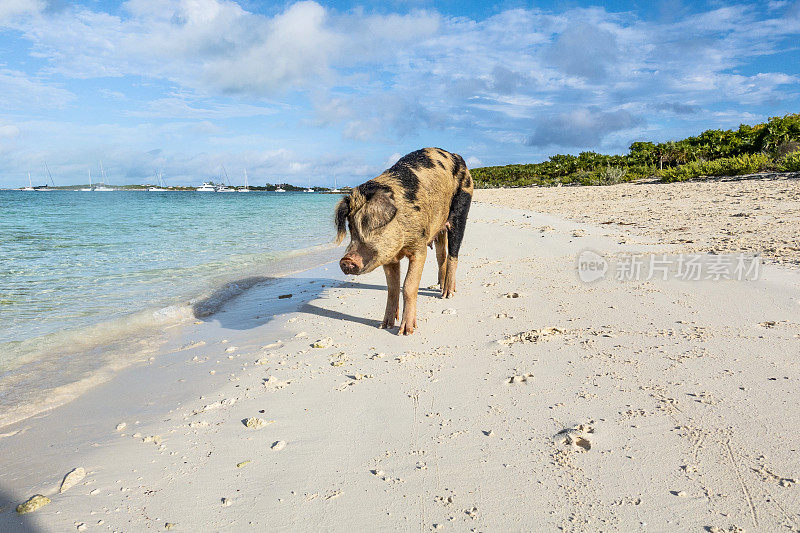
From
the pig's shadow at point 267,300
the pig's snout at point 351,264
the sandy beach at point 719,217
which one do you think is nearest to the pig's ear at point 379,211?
the pig's snout at point 351,264

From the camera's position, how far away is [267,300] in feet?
21.6

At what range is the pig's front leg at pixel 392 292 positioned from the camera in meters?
4.73

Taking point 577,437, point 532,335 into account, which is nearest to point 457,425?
point 577,437

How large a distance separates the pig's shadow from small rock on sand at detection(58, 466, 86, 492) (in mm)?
2753

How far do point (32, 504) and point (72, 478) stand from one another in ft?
0.70

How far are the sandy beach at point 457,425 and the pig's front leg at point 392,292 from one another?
198 millimetres

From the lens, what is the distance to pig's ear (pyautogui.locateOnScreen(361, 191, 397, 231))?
395 centimetres

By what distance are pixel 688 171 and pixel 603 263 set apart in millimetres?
19473

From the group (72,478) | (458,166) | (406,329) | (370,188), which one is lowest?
(72,478)

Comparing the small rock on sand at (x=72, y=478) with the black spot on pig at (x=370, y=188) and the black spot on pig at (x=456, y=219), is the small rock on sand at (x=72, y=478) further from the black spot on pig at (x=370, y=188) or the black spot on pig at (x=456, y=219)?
the black spot on pig at (x=456, y=219)

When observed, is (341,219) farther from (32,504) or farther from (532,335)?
(32,504)

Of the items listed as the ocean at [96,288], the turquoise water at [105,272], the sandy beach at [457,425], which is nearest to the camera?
the sandy beach at [457,425]

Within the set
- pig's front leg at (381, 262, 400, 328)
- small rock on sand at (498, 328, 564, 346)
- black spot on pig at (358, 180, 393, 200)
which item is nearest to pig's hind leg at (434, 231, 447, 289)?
pig's front leg at (381, 262, 400, 328)

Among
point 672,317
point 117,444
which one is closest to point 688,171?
point 672,317
